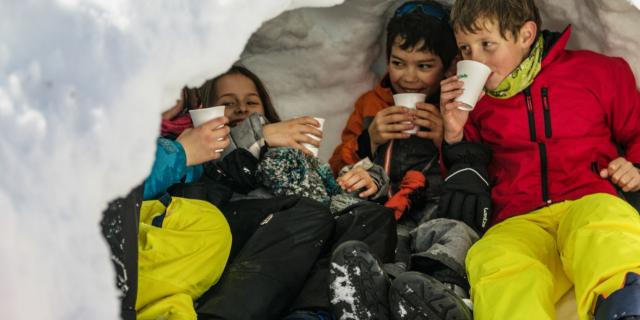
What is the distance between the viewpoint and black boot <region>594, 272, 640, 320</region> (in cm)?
167

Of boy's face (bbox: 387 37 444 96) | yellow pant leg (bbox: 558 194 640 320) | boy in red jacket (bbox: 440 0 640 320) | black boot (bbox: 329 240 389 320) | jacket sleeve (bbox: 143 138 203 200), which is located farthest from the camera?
boy's face (bbox: 387 37 444 96)

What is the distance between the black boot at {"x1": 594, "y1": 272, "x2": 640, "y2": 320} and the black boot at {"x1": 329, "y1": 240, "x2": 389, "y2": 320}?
50cm

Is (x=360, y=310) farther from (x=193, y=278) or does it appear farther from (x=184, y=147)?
(x=184, y=147)

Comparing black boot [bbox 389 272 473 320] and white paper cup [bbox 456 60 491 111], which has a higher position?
white paper cup [bbox 456 60 491 111]

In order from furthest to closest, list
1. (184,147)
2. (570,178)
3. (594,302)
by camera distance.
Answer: (570,178) → (184,147) → (594,302)

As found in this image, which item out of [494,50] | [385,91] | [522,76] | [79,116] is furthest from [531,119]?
[79,116]

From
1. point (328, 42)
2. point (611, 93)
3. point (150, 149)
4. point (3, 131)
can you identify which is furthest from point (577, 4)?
point (3, 131)

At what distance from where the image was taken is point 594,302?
1.81 metres

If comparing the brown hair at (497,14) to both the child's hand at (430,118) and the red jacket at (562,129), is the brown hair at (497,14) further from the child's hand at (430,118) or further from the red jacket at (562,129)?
the child's hand at (430,118)

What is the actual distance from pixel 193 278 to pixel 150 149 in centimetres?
65

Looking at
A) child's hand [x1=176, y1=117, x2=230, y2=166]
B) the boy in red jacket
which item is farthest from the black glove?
child's hand [x1=176, y1=117, x2=230, y2=166]

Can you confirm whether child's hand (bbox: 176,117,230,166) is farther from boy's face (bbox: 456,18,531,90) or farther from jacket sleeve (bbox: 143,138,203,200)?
boy's face (bbox: 456,18,531,90)

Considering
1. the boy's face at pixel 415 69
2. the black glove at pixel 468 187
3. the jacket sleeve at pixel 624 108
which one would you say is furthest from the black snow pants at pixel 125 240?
the jacket sleeve at pixel 624 108

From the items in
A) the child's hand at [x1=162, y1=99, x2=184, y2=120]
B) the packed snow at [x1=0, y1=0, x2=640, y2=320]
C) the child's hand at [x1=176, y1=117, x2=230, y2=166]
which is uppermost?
the packed snow at [x1=0, y1=0, x2=640, y2=320]
